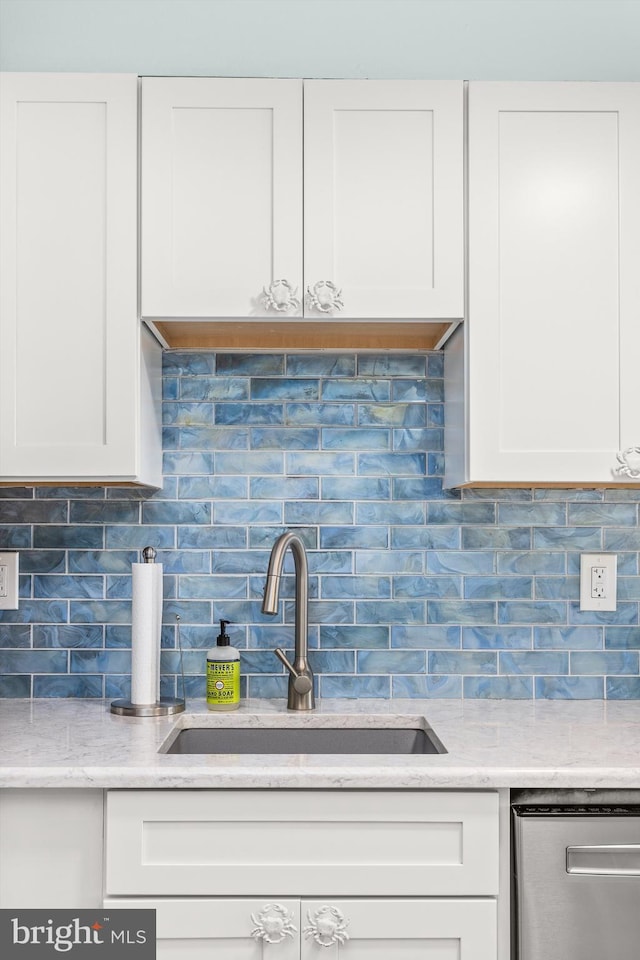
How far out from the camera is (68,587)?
2074 mm

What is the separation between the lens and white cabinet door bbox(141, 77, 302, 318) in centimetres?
178

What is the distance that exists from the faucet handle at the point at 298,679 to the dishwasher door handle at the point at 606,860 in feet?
2.24

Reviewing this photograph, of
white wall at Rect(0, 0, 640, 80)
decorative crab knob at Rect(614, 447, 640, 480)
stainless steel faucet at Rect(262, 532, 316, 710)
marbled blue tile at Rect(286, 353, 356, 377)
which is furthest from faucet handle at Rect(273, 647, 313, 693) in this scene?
white wall at Rect(0, 0, 640, 80)

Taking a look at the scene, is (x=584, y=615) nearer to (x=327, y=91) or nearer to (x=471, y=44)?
(x=327, y=91)

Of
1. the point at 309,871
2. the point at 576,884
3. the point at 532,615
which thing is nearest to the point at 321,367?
the point at 532,615

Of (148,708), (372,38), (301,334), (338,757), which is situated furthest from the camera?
(372,38)

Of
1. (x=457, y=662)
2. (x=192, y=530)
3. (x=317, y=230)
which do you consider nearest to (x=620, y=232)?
(x=317, y=230)

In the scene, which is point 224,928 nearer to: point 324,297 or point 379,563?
point 379,563

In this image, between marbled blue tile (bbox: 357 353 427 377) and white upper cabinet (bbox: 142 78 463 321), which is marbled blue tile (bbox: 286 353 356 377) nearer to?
marbled blue tile (bbox: 357 353 427 377)

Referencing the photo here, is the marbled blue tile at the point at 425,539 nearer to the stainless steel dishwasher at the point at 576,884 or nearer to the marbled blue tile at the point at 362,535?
the marbled blue tile at the point at 362,535

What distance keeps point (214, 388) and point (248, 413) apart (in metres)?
0.11

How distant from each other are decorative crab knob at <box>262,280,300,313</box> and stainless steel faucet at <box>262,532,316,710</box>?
1.69 feet

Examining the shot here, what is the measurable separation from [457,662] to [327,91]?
→ 138cm

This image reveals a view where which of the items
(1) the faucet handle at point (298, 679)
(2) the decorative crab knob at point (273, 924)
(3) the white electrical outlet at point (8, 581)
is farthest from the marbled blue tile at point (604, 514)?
(3) the white electrical outlet at point (8, 581)
